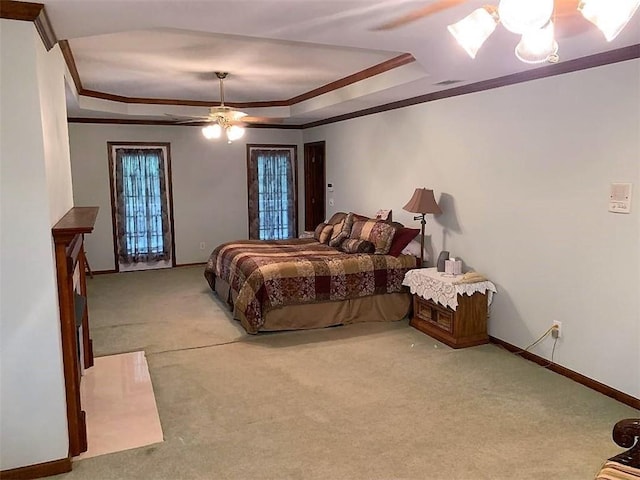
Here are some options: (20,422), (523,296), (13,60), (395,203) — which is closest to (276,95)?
(395,203)

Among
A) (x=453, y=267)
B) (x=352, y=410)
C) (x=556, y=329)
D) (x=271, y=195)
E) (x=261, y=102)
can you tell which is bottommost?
(x=352, y=410)

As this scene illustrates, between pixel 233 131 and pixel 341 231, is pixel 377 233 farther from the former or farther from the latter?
pixel 233 131

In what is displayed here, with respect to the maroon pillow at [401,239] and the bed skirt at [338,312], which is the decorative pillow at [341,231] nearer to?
the maroon pillow at [401,239]

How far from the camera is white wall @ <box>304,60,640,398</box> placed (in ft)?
11.1

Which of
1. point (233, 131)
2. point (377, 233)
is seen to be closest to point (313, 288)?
point (377, 233)

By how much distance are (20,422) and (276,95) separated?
4.94 metres

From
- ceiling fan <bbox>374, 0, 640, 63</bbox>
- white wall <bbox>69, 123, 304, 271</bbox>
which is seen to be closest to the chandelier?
ceiling fan <bbox>374, 0, 640, 63</bbox>

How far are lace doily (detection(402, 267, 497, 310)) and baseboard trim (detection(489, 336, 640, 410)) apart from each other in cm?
45

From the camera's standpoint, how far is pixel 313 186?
28.0 feet

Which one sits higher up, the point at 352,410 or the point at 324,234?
the point at 324,234

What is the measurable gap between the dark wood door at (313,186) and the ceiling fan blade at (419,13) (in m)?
5.49

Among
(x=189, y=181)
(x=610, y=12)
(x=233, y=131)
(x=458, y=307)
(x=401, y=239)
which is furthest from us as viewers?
(x=189, y=181)

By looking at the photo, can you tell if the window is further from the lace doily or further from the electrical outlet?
the electrical outlet

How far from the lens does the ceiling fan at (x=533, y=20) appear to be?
159cm
